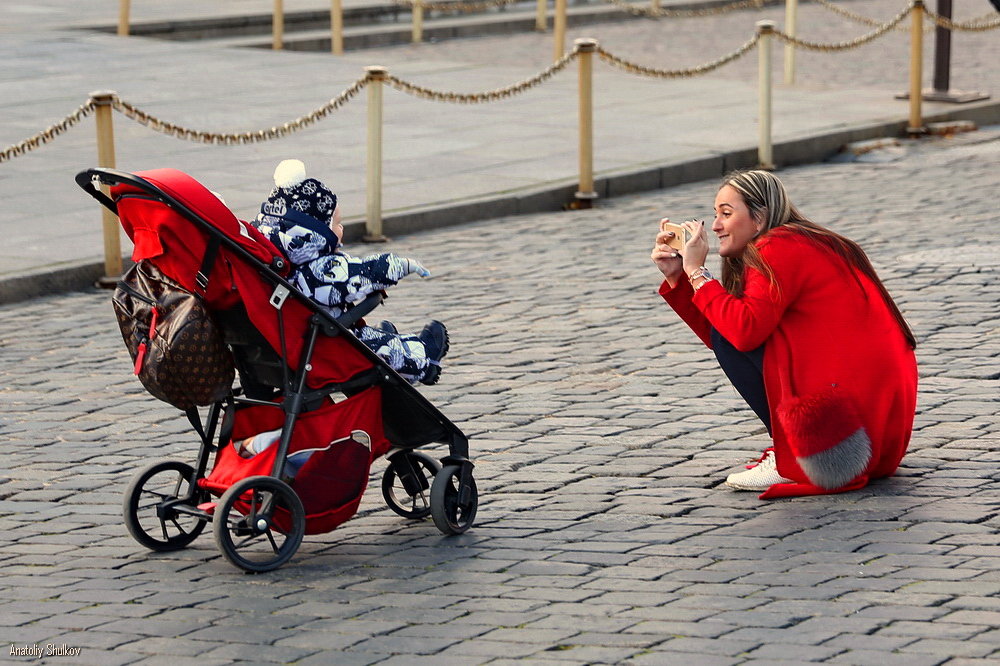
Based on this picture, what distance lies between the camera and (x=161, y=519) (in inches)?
208

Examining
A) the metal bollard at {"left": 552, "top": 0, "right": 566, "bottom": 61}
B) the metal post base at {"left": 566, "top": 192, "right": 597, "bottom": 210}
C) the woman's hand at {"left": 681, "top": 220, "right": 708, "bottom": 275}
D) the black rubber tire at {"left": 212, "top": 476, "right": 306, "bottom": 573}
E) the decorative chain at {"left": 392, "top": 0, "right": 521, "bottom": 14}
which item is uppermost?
the decorative chain at {"left": 392, "top": 0, "right": 521, "bottom": 14}

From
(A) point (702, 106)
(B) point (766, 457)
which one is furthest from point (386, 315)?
(A) point (702, 106)

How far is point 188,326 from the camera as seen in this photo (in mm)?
4871

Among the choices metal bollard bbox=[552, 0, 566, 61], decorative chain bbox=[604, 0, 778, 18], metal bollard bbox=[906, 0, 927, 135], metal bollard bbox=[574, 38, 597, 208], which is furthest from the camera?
decorative chain bbox=[604, 0, 778, 18]

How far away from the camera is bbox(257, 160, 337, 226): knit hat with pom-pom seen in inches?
204

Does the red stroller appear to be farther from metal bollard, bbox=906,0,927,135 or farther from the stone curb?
metal bollard, bbox=906,0,927,135

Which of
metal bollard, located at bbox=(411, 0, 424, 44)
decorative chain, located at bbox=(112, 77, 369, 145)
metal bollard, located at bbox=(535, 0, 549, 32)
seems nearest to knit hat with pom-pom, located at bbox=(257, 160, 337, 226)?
decorative chain, located at bbox=(112, 77, 369, 145)

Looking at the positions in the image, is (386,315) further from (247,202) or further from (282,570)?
(282,570)

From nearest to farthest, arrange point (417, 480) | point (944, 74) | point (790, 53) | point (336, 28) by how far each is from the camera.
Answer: point (417, 480) < point (944, 74) < point (790, 53) < point (336, 28)

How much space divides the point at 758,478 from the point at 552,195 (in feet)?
20.8

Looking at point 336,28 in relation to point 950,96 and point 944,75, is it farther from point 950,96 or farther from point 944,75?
point 950,96

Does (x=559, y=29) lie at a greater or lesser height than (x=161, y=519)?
greater

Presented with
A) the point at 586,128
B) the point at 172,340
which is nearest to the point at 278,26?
the point at 586,128

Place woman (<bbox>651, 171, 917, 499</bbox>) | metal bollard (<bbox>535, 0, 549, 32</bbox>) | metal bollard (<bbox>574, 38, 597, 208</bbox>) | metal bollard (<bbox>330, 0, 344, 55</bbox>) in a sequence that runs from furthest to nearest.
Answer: metal bollard (<bbox>535, 0, 549, 32</bbox>) → metal bollard (<bbox>330, 0, 344, 55</bbox>) → metal bollard (<bbox>574, 38, 597, 208</bbox>) → woman (<bbox>651, 171, 917, 499</bbox>)
